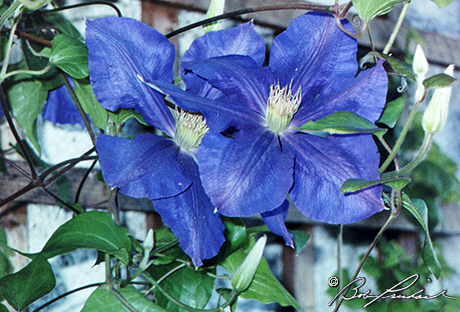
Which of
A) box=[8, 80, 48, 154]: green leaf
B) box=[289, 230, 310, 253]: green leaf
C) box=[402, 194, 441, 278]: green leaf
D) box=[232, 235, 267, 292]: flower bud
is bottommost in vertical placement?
box=[289, 230, 310, 253]: green leaf

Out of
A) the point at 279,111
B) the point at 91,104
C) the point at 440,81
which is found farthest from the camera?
the point at 91,104

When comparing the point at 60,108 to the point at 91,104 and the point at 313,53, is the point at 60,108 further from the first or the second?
the point at 313,53

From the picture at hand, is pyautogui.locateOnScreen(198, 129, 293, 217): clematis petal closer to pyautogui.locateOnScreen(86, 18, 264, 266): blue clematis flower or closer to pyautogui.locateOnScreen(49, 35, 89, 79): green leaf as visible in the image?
pyautogui.locateOnScreen(86, 18, 264, 266): blue clematis flower

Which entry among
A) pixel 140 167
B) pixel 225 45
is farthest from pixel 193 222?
pixel 225 45

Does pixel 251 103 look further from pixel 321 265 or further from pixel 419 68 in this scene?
pixel 321 265

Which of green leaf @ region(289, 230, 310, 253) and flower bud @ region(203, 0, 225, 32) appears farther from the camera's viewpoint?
green leaf @ region(289, 230, 310, 253)

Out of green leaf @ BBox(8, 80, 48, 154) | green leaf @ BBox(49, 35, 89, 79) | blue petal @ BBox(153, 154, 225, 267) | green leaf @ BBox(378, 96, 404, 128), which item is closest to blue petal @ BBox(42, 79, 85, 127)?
green leaf @ BBox(8, 80, 48, 154)
